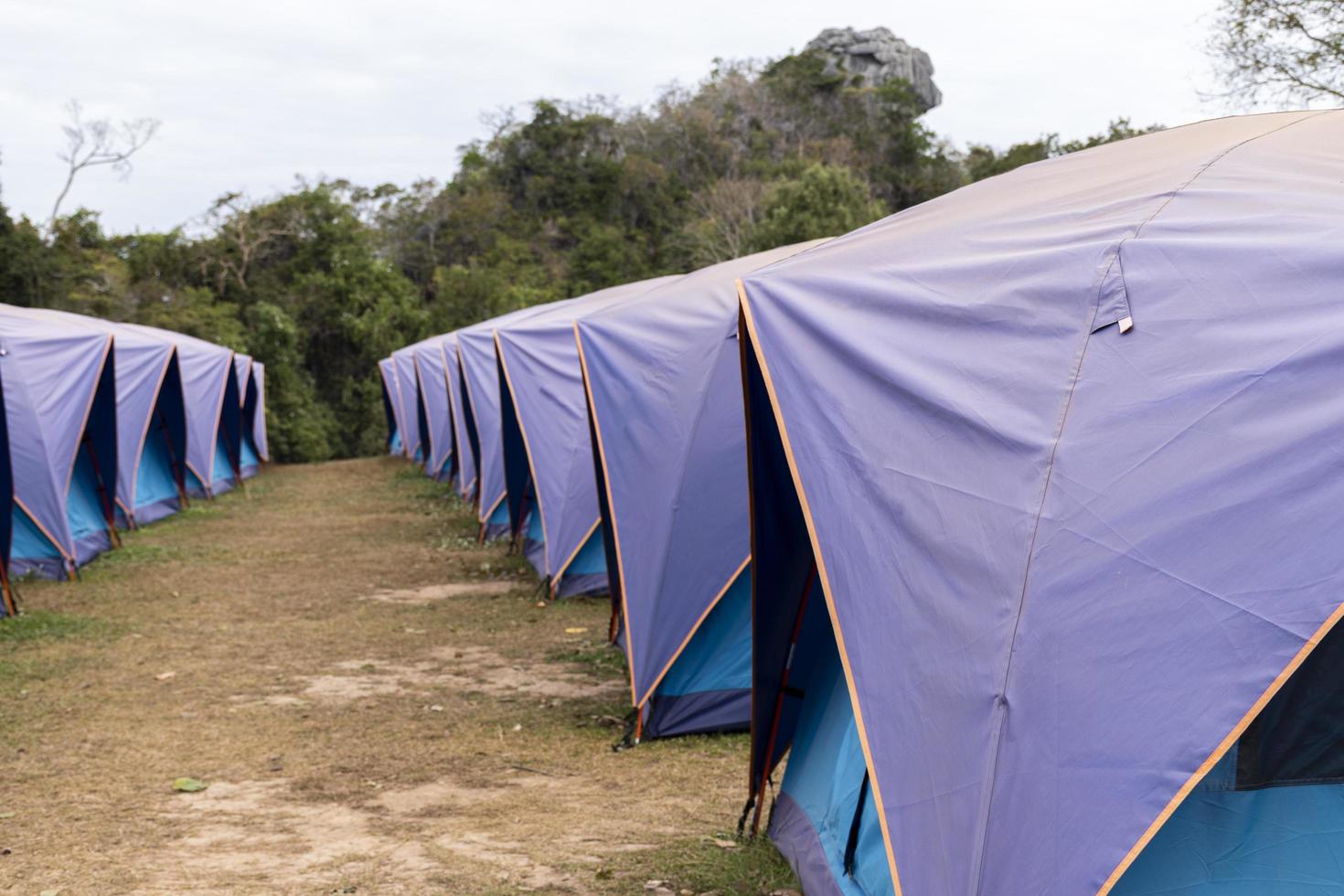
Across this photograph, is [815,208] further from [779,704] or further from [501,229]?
[779,704]

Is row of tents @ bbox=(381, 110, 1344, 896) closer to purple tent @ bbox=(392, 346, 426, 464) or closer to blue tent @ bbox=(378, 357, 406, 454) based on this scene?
purple tent @ bbox=(392, 346, 426, 464)

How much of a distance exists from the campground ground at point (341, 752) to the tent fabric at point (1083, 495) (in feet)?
5.49

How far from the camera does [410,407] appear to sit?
28281 millimetres

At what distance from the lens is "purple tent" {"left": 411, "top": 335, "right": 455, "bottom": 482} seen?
2089 centimetres

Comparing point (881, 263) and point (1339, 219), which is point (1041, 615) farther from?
point (881, 263)

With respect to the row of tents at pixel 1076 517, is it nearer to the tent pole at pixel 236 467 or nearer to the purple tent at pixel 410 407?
the tent pole at pixel 236 467

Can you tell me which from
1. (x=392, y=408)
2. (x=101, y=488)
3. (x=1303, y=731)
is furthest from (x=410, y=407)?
(x=1303, y=731)

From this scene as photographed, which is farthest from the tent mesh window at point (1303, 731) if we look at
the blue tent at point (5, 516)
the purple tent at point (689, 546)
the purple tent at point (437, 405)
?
the purple tent at point (437, 405)

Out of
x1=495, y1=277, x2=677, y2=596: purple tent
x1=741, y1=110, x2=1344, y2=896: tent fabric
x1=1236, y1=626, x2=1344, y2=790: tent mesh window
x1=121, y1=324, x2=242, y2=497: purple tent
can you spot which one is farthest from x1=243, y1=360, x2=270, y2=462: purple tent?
x1=1236, y1=626, x2=1344, y2=790: tent mesh window

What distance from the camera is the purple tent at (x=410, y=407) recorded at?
26019mm

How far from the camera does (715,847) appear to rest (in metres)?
4.83

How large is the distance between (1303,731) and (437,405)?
19735 millimetres

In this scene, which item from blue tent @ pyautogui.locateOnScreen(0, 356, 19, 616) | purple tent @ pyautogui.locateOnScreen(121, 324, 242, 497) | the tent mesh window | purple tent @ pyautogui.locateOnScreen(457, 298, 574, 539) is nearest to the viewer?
the tent mesh window

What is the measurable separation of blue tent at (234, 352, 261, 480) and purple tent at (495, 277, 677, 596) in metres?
13.3
